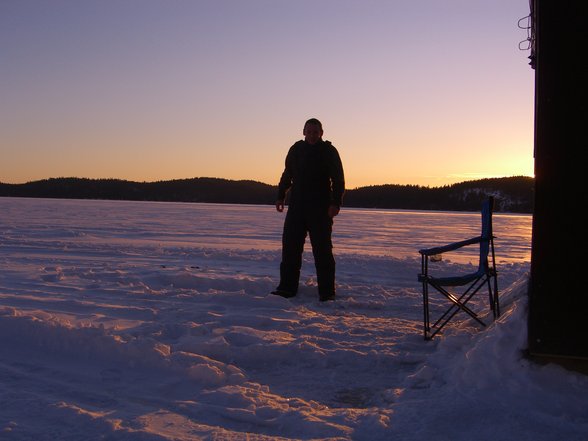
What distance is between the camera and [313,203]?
525cm

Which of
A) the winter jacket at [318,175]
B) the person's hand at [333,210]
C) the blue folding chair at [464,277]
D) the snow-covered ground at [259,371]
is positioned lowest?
the snow-covered ground at [259,371]

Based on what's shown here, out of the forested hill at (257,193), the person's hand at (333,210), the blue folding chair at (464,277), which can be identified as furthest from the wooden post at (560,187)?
the forested hill at (257,193)

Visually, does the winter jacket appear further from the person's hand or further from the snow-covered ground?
the snow-covered ground

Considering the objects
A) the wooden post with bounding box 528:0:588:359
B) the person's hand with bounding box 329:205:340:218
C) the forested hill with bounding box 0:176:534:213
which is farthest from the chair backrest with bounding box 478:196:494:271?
the forested hill with bounding box 0:176:534:213

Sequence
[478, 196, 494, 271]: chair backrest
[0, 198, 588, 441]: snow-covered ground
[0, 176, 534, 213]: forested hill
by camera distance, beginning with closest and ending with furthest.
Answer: [0, 198, 588, 441]: snow-covered ground → [478, 196, 494, 271]: chair backrest → [0, 176, 534, 213]: forested hill

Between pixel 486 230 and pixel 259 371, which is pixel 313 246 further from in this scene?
pixel 259 371

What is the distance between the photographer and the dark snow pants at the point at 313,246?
203 inches

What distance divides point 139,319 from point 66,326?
25.9 inches

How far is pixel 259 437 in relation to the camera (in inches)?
83.0

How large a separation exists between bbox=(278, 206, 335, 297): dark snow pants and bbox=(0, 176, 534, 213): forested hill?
216 feet

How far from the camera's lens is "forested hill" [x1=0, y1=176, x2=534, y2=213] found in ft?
236

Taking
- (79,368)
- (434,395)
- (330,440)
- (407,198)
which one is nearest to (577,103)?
(434,395)

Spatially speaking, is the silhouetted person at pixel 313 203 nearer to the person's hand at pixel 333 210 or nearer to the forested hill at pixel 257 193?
the person's hand at pixel 333 210

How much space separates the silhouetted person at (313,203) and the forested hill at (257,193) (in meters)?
65.7
